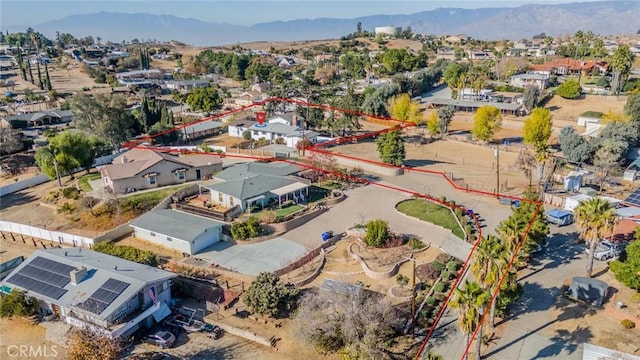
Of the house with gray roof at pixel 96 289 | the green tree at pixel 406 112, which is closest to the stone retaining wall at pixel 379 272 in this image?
the house with gray roof at pixel 96 289

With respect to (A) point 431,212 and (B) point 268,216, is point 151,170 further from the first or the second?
(A) point 431,212

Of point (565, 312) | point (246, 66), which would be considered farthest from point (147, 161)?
point (246, 66)

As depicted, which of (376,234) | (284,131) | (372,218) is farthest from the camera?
(284,131)

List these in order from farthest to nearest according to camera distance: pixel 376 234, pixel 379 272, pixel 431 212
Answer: pixel 431 212 → pixel 376 234 → pixel 379 272

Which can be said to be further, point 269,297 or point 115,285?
point 269,297

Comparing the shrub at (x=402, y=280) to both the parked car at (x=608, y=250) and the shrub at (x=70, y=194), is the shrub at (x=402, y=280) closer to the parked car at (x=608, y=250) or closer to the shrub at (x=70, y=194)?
the parked car at (x=608, y=250)

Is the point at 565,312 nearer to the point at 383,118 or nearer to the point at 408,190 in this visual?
the point at 408,190

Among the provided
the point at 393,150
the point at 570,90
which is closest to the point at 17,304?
the point at 393,150

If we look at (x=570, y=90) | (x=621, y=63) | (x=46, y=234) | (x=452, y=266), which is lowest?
(x=452, y=266)
